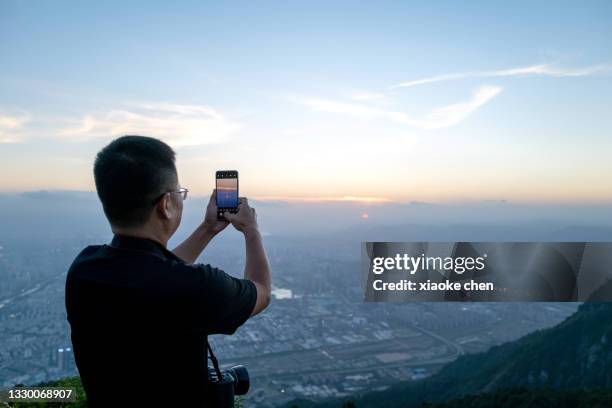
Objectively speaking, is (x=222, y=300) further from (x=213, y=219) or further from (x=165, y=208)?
(x=213, y=219)

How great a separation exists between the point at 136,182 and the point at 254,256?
17.3 inches

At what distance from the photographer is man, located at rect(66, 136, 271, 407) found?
1192 millimetres

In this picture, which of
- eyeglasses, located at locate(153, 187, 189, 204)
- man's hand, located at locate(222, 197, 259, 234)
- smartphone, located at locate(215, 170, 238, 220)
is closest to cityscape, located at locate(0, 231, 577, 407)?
smartphone, located at locate(215, 170, 238, 220)

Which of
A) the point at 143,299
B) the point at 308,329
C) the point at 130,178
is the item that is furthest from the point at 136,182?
the point at 308,329

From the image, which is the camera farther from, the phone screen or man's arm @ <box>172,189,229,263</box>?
the phone screen

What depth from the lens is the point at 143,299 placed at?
1176 millimetres

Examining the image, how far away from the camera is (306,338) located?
72.9 feet

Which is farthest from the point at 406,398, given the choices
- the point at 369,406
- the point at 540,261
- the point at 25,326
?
the point at 25,326

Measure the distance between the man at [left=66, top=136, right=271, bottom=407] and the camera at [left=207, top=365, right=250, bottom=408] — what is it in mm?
59

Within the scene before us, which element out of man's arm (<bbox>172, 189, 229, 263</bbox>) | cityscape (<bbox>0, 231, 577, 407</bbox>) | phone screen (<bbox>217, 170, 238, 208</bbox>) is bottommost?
cityscape (<bbox>0, 231, 577, 407</bbox>)

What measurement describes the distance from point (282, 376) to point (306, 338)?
3.54m

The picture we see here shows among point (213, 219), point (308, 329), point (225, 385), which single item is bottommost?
point (308, 329)

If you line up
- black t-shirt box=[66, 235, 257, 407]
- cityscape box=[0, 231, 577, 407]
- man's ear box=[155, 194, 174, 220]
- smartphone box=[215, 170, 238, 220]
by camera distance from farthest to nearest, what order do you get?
cityscape box=[0, 231, 577, 407] < smartphone box=[215, 170, 238, 220] < man's ear box=[155, 194, 174, 220] < black t-shirt box=[66, 235, 257, 407]

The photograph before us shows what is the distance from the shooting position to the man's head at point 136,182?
4.15 ft
